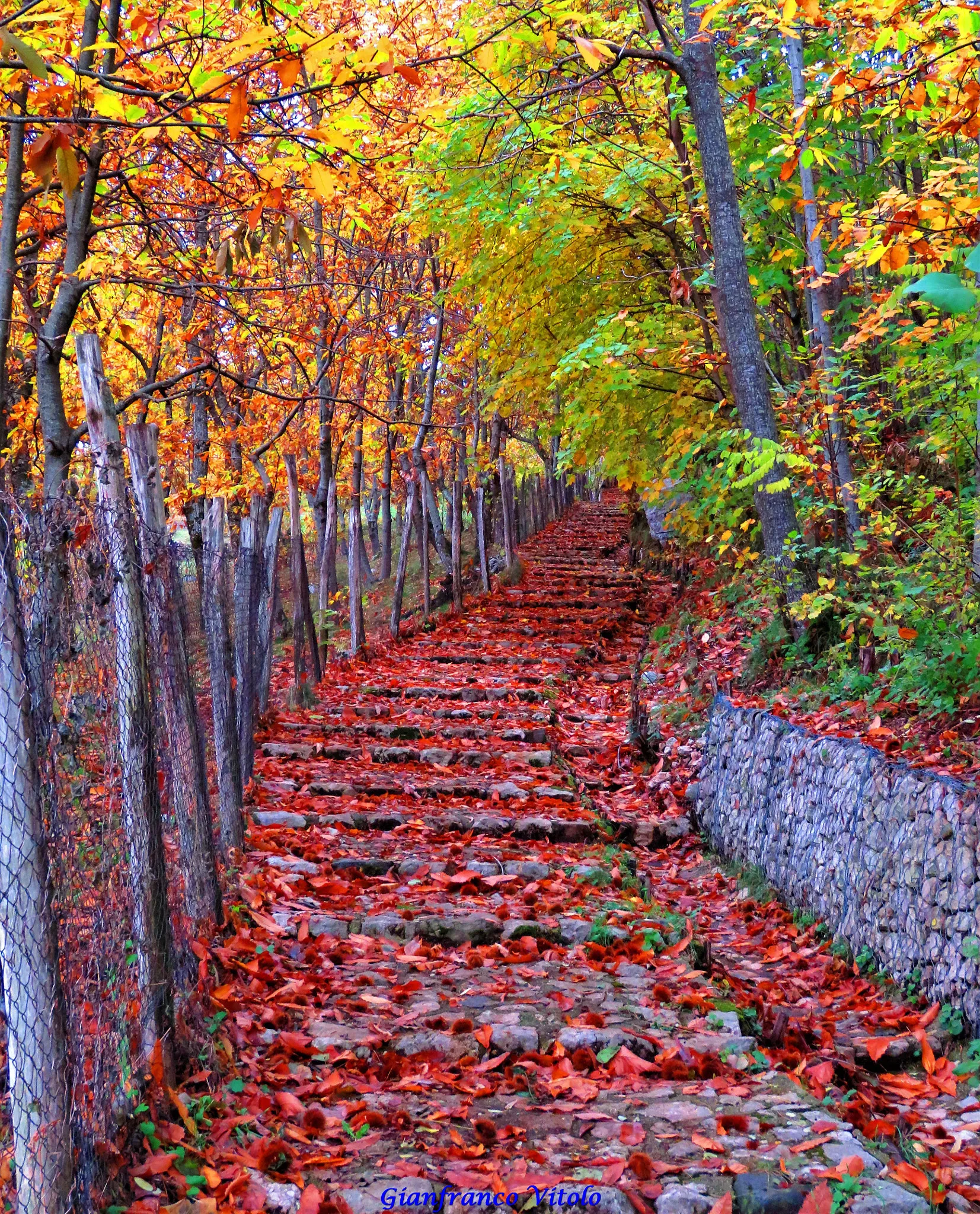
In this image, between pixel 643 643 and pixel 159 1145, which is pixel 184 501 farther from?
pixel 159 1145

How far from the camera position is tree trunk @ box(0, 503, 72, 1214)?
261 cm

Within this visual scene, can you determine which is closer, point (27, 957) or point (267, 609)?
point (27, 957)

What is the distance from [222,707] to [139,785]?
7.20 ft

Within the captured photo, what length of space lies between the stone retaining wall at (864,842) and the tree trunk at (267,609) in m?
4.18

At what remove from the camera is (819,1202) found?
2840 millimetres

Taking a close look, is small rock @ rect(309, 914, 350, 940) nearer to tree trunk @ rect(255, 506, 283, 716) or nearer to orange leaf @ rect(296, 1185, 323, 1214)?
orange leaf @ rect(296, 1185, 323, 1214)

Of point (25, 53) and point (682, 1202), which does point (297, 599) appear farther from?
point (25, 53)

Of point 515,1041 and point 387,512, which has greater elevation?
point 387,512

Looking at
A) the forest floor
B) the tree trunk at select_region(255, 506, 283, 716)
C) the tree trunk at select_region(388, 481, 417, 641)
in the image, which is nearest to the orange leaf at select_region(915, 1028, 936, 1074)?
the forest floor

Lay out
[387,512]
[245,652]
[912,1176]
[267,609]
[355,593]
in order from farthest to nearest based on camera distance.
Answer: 1. [387,512]
2. [355,593]
3. [267,609]
4. [245,652]
5. [912,1176]

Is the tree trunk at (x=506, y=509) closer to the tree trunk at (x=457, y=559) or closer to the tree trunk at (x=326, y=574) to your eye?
the tree trunk at (x=457, y=559)

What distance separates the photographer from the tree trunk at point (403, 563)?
1348 centimetres

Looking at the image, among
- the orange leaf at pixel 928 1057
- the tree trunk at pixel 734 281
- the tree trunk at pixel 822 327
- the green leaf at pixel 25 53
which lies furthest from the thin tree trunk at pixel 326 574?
the green leaf at pixel 25 53

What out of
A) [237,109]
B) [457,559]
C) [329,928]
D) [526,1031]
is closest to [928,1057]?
[526,1031]
